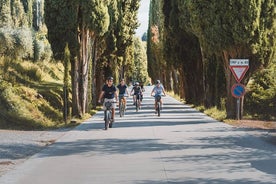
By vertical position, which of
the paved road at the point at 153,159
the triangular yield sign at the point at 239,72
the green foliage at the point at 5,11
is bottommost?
the paved road at the point at 153,159

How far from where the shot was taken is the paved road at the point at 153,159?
9172 mm

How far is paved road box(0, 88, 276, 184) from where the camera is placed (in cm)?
917

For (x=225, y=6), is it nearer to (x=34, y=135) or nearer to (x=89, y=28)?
(x=89, y=28)

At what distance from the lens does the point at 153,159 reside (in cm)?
1143

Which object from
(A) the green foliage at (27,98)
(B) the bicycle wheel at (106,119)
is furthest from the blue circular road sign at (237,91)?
(A) the green foliage at (27,98)

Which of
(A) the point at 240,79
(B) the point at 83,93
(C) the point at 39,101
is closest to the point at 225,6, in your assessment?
(A) the point at 240,79

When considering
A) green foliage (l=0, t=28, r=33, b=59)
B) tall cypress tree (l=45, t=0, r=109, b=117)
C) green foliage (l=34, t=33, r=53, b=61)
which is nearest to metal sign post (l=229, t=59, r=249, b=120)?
tall cypress tree (l=45, t=0, r=109, b=117)

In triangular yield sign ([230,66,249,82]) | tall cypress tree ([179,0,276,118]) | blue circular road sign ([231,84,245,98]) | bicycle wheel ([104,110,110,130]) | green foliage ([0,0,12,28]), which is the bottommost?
bicycle wheel ([104,110,110,130])

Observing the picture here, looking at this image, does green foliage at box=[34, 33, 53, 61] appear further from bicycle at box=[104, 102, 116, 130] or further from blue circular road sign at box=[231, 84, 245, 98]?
blue circular road sign at box=[231, 84, 245, 98]

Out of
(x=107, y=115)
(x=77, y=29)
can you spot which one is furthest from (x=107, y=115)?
(x=77, y=29)

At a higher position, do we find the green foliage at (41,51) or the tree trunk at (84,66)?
the green foliage at (41,51)

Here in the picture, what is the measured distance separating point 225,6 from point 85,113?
31.1 ft

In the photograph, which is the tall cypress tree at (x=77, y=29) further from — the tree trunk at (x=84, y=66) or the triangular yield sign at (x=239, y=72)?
the triangular yield sign at (x=239, y=72)

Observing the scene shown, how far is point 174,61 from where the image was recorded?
38.9 m
